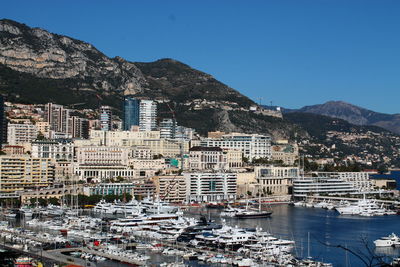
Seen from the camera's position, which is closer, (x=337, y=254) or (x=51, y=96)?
(x=337, y=254)

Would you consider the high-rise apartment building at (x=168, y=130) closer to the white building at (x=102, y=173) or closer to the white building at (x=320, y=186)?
the white building at (x=320, y=186)

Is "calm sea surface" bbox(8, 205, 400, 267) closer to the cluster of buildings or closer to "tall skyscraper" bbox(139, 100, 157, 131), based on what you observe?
the cluster of buildings

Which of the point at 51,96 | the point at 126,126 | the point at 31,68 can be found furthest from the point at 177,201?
the point at 31,68

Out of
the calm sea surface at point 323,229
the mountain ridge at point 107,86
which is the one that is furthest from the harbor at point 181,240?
the mountain ridge at point 107,86

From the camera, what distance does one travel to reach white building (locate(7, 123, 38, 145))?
91625 mm

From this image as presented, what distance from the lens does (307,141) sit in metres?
166

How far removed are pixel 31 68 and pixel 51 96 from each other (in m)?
10.4

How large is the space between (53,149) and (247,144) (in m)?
33.9

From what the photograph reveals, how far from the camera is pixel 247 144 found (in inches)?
4210

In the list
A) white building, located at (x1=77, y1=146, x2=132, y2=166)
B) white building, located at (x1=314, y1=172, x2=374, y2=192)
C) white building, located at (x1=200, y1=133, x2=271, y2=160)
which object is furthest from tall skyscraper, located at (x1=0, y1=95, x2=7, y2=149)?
white building, located at (x1=314, y1=172, x2=374, y2=192)

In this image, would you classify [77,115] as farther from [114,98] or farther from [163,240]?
[163,240]

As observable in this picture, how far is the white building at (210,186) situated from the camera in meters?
77.4

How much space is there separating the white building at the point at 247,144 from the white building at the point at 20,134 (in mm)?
25887

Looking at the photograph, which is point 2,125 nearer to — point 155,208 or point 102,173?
point 102,173
